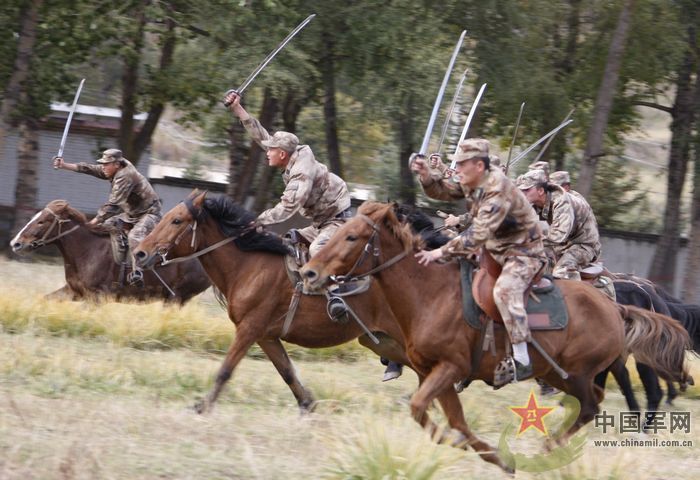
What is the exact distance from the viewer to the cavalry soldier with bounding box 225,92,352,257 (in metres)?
10.0

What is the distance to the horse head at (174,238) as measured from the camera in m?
10.1

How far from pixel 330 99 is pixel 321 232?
14.4m

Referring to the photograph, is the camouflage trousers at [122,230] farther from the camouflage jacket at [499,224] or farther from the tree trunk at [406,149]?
the tree trunk at [406,149]

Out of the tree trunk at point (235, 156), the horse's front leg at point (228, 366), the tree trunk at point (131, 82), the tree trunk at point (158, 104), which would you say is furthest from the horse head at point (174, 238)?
the tree trunk at point (235, 156)

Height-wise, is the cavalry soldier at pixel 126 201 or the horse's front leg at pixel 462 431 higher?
the cavalry soldier at pixel 126 201

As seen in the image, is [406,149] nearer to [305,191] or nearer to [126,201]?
[126,201]

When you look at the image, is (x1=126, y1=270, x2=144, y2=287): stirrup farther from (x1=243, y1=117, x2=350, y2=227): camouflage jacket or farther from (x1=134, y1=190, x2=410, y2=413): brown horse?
(x1=243, y1=117, x2=350, y2=227): camouflage jacket

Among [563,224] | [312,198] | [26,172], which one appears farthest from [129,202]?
[26,172]

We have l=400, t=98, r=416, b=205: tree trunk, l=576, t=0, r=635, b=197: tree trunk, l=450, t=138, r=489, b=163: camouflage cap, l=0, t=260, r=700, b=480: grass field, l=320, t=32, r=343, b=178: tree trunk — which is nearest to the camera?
l=0, t=260, r=700, b=480: grass field

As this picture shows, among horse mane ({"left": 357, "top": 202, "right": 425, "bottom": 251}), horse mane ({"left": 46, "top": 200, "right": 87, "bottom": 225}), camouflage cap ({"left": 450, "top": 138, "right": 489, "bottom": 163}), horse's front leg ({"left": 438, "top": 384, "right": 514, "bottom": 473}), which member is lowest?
horse's front leg ({"left": 438, "top": 384, "right": 514, "bottom": 473})

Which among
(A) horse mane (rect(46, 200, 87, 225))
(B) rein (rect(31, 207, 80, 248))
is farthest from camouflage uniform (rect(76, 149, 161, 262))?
(B) rein (rect(31, 207, 80, 248))

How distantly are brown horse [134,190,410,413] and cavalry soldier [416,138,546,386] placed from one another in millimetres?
1838

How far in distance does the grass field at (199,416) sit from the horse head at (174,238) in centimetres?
116

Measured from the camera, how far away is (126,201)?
13914 mm
